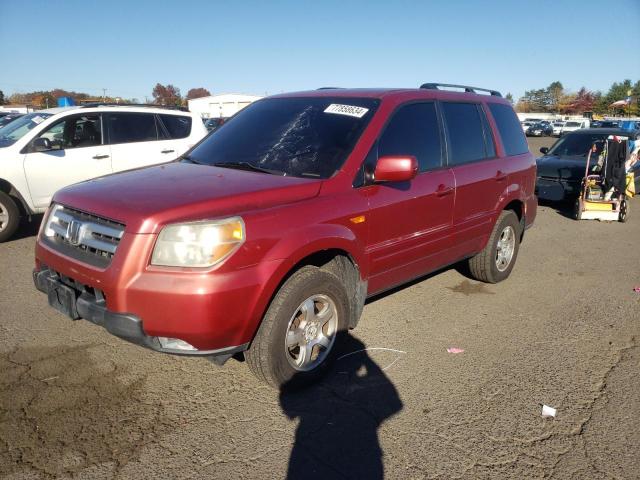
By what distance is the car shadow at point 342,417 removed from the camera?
2.61m

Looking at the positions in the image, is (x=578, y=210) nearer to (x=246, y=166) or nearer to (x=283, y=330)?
(x=246, y=166)

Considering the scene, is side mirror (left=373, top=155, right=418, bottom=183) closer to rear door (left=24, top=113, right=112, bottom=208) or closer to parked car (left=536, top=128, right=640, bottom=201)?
rear door (left=24, top=113, right=112, bottom=208)

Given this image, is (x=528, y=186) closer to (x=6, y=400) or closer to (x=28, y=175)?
(x=6, y=400)

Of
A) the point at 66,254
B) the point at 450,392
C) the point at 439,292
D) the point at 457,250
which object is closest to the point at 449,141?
the point at 457,250

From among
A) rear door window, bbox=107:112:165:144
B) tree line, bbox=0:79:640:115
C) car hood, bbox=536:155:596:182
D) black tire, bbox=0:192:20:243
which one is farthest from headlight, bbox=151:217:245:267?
tree line, bbox=0:79:640:115

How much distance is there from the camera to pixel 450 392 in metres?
3.34

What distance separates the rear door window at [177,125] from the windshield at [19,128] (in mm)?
1723

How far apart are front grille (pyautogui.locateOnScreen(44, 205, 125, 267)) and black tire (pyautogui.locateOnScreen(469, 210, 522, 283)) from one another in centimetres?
376

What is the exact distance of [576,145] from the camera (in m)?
11.4

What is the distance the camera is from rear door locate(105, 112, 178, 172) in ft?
25.3

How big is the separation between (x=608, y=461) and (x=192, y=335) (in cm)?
230

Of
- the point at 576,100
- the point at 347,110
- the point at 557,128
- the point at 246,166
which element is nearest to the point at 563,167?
the point at 347,110

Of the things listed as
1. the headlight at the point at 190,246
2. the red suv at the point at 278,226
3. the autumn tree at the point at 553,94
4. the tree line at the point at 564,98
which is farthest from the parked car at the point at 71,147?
the autumn tree at the point at 553,94

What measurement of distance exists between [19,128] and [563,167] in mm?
9951
